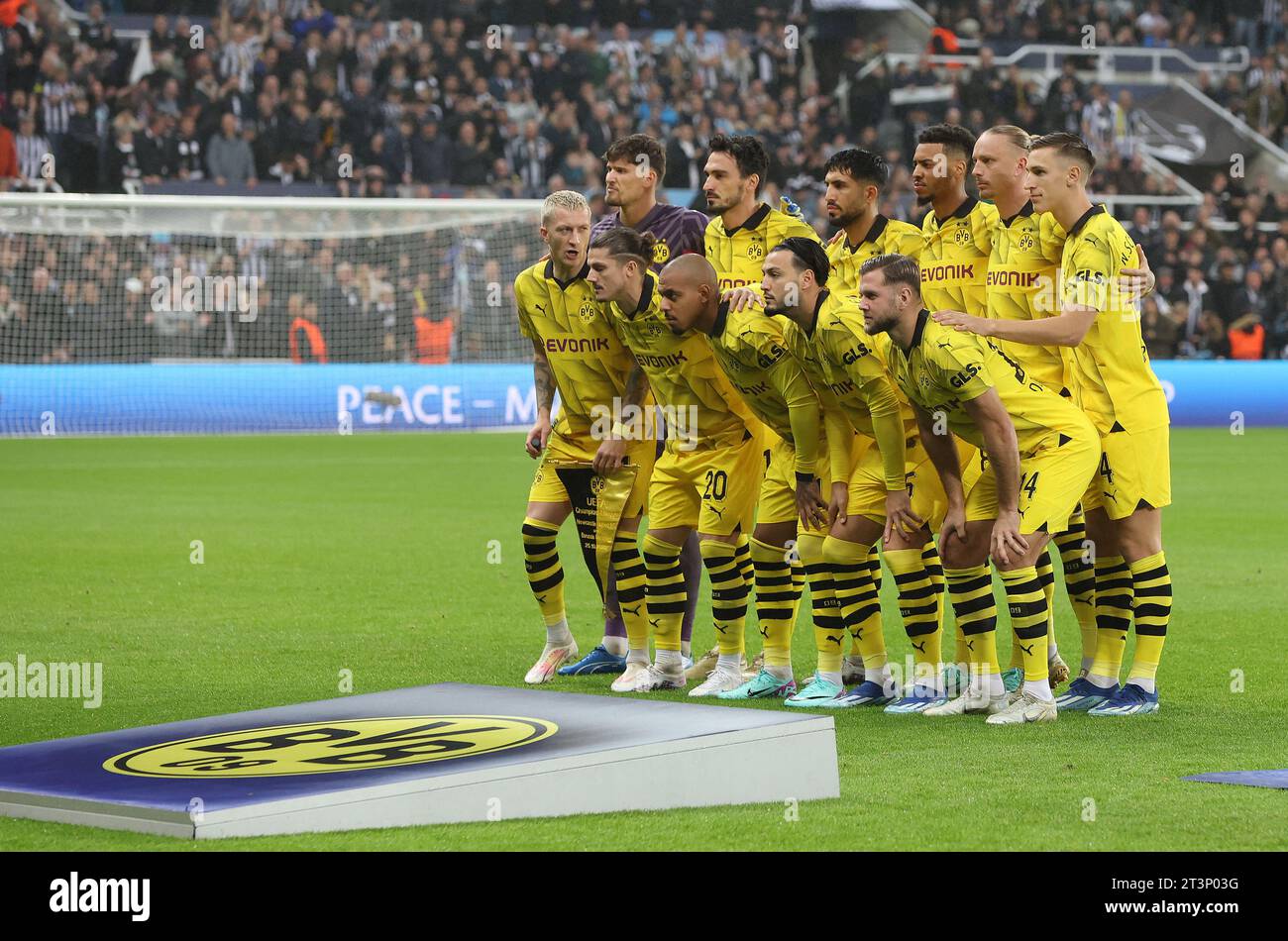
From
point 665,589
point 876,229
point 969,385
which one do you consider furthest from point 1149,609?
point 665,589

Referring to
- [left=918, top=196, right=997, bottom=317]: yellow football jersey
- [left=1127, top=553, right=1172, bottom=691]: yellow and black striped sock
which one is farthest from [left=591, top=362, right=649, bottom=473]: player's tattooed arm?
[left=1127, top=553, right=1172, bottom=691]: yellow and black striped sock

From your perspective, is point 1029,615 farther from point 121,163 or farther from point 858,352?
point 121,163

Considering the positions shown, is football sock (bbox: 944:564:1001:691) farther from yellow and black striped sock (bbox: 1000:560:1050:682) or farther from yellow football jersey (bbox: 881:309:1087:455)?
yellow football jersey (bbox: 881:309:1087:455)

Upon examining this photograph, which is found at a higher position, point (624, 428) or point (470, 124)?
point (470, 124)

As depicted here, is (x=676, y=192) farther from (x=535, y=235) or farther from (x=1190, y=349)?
(x=1190, y=349)

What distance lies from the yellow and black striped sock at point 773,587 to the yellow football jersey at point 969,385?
3.55 feet

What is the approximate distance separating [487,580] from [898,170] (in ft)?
57.8

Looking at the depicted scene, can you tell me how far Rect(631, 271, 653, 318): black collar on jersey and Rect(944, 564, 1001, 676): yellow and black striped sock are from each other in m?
1.67

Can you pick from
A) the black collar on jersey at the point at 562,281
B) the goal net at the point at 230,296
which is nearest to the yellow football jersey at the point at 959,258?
the black collar on jersey at the point at 562,281

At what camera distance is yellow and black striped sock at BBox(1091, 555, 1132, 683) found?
701cm

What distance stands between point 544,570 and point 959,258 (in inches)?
90.2

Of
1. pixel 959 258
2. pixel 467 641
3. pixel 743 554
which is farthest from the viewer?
pixel 467 641

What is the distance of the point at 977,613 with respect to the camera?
22.2ft
